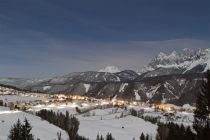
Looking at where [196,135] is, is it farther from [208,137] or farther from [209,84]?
[209,84]

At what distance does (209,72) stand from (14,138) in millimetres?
31188

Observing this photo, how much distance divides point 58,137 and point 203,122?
506 feet

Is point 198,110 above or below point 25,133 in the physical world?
above

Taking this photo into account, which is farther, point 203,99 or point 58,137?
point 58,137

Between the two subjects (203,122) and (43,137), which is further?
(43,137)

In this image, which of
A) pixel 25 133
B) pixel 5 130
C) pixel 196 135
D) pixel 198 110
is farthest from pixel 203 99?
pixel 5 130

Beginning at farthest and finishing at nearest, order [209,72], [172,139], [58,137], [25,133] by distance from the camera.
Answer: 1. [58,137]
2. [172,139]
3. [25,133]
4. [209,72]

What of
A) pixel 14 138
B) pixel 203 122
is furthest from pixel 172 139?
pixel 14 138

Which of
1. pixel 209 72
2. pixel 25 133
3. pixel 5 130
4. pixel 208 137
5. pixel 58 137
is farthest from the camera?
pixel 58 137

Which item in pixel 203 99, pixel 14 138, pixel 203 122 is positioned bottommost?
pixel 14 138

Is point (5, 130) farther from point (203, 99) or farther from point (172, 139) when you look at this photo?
point (203, 99)

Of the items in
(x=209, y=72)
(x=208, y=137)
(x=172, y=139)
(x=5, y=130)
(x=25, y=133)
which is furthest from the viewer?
(x=5, y=130)

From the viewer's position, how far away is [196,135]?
45.1m

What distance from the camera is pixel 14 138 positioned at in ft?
185
